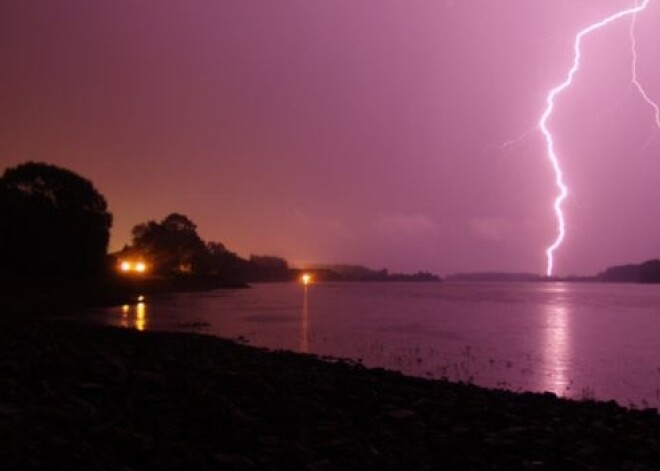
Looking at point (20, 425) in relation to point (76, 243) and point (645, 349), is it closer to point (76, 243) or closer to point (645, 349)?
point (645, 349)

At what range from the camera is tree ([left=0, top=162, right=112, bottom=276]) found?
66.2 metres

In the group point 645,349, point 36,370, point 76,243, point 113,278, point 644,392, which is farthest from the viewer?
point 113,278

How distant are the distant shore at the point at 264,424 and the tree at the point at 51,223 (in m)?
57.3

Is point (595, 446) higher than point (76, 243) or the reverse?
the reverse

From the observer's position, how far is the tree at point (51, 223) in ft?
217

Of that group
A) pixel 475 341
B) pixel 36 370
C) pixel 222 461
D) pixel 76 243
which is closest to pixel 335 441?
pixel 222 461

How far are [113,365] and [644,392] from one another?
68.3ft

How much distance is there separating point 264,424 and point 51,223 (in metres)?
66.1

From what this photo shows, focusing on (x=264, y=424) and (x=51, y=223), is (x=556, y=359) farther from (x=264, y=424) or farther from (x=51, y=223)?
(x=51, y=223)

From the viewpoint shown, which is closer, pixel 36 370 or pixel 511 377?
pixel 36 370

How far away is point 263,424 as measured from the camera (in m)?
9.39

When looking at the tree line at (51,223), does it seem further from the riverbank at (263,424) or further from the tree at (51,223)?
the riverbank at (263,424)

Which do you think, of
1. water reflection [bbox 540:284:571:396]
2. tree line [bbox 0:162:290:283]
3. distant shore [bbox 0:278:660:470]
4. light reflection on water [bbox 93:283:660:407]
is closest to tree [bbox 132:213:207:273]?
tree line [bbox 0:162:290:283]

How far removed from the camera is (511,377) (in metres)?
26.0
